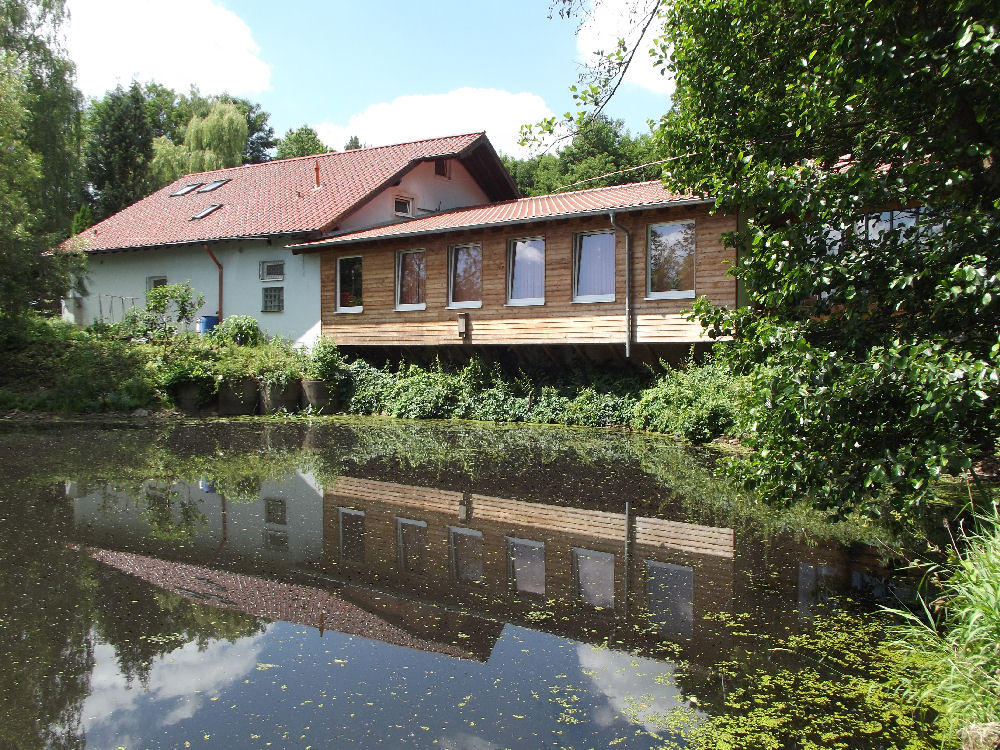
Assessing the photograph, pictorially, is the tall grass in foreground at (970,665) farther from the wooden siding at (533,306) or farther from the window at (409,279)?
the window at (409,279)

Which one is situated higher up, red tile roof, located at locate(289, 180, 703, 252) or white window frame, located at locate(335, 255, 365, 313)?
red tile roof, located at locate(289, 180, 703, 252)

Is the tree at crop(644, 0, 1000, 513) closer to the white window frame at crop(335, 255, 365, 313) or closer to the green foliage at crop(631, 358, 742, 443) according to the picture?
the green foliage at crop(631, 358, 742, 443)

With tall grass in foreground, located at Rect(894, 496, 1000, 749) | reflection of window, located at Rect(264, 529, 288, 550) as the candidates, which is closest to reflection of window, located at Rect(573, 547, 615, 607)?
tall grass in foreground, located at Rect(894, 496, 1000, 749)

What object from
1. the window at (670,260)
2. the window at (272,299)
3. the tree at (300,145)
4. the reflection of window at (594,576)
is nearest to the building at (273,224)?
the window at (272,299)

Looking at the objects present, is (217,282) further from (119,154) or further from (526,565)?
(119,154)

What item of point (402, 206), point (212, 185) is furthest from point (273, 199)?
point (212, 185)

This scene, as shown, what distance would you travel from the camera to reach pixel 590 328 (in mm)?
16828

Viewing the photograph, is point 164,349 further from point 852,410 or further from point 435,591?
point 852,410

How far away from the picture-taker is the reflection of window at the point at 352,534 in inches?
251

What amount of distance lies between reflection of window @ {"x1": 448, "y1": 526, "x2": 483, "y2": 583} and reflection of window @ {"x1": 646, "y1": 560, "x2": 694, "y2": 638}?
1281 millimetres

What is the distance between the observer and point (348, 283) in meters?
21.0

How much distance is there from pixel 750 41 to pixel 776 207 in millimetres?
1370

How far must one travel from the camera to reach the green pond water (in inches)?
143

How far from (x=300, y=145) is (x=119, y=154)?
551 inches
